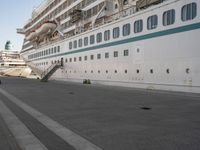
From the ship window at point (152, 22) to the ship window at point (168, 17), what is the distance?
89 cm

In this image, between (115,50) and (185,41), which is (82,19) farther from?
(185,41)

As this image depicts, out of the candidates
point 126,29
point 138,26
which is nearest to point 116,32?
point 126,29

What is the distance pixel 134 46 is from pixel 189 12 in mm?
6418

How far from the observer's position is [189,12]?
18188mm

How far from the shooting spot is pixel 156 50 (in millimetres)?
21062

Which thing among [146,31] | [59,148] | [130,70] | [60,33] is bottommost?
[59,148]

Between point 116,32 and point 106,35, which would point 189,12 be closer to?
point 116,32

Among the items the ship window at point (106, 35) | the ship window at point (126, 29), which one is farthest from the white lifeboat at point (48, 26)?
the ship window at point (126, 29)

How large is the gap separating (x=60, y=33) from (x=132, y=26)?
23242mm

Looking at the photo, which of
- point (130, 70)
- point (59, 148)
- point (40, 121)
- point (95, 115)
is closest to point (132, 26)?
point (130, 70)

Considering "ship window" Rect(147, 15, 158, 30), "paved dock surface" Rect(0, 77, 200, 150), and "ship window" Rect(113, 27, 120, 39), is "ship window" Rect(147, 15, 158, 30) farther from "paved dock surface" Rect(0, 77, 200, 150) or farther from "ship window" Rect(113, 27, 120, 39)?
"paved dock surface" Rect(0, 77, 200, 150)

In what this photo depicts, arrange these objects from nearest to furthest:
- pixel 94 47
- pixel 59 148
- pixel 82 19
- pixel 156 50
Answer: pixel 59 148
pixel 156 50
pixel 94 47
pixel 82 19

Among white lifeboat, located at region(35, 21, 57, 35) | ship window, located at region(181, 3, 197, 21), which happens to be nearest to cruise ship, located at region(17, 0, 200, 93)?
ship window, located at region(181, 3, 197, 21)

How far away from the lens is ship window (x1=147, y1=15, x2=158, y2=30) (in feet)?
68.9
